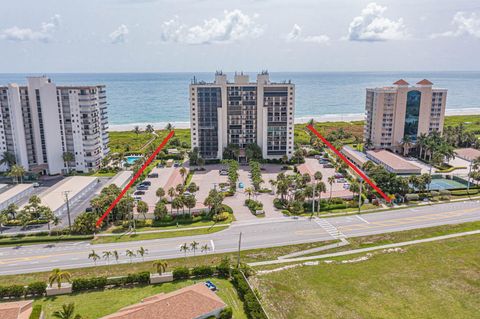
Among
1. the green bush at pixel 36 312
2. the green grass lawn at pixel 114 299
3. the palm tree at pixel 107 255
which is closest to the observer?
the green bush at pixel 36 312

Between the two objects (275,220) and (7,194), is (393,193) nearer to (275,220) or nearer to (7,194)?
(275,220)

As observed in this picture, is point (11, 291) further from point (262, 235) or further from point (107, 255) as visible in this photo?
point (262, 235)

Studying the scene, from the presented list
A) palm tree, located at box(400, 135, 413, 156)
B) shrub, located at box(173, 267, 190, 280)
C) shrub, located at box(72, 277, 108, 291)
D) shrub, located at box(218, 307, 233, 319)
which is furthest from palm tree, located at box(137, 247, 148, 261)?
palm tree, located at box(400, 135, 413, 156)

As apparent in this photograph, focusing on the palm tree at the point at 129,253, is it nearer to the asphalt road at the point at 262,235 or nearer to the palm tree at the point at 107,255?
the asphalt road at the point at 262,235

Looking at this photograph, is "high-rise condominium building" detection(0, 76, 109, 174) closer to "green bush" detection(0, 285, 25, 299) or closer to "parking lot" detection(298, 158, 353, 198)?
"green bush" detection(0, 285, 25, 299)

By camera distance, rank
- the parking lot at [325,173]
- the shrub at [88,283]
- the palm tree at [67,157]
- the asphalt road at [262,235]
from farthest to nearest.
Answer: the palm tree at [67,157] → the parking lot at [325,173] → the asphalt road at [262,235] → the shrub at [88,283]

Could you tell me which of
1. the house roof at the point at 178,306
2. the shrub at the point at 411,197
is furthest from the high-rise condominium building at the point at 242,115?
the house roof at the point at 178,306
